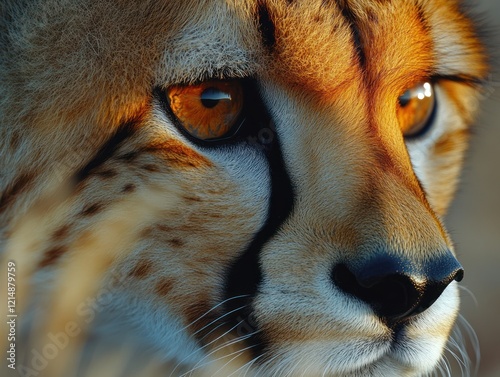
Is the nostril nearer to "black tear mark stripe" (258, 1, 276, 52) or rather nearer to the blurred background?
"black tear mark stripe" (258, 1, 276, 52)

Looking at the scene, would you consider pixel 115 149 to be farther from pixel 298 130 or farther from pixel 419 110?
pixel 419 110

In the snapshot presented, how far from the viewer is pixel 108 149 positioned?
1161mm

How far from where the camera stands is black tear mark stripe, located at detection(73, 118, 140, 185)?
1.15 metres

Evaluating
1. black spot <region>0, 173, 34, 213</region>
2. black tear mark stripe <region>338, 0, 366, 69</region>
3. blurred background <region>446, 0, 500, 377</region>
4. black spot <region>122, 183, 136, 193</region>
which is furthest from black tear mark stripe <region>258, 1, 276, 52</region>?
blurred background <region>446, 0, 500, 377</region>

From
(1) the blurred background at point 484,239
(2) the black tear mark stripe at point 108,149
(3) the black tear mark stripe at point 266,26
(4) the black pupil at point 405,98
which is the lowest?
(1) the blurred background at point 484,239

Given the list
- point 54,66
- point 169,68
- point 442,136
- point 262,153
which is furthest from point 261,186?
point 442,136

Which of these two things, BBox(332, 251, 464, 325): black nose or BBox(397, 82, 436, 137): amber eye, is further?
BBox(397, 82, 436, 137): amber eye

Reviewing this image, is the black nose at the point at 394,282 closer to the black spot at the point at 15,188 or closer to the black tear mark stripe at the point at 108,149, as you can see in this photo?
the black tear mark stripe at the point at 108,149

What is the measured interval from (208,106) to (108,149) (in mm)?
159

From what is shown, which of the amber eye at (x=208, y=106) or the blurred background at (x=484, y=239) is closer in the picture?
the amber eye at (x=208, y=106)

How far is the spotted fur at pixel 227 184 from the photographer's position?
1.10m

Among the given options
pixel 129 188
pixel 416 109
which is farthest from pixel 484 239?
pixel 129 188

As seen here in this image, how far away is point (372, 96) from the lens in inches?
47.7

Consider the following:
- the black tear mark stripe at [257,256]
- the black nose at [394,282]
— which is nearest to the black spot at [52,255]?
the black tear mark stripe at [257,256]
